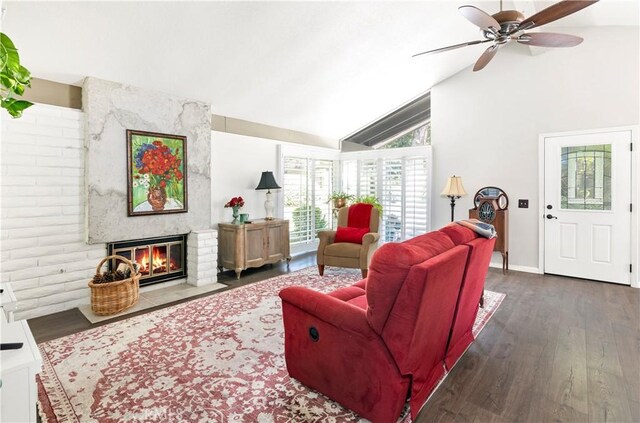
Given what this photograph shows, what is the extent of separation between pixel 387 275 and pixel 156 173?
11.8ft

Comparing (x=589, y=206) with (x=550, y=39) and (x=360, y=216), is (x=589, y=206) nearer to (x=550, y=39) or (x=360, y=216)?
(x=550, y=39)

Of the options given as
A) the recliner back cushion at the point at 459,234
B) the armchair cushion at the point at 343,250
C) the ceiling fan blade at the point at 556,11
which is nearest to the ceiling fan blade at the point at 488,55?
the ceiling fan blade at the point at 556,11

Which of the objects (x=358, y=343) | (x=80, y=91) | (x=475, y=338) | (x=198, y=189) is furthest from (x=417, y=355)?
(x=80, y=91)

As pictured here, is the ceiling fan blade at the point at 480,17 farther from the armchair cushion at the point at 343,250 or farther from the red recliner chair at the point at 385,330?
the armchair cushion at the point at 343,250

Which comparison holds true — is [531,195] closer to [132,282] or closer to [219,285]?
[219,285]

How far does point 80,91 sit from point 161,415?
11.6 feet

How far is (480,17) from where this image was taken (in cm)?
249

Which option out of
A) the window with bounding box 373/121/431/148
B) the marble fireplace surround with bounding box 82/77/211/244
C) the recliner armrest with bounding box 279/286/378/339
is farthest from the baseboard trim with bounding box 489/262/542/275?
the marble fireplace surround with bounding box 82/77/211/244

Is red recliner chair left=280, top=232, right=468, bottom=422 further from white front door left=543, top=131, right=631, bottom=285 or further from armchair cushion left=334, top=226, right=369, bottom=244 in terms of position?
white front door left=543, top=131, right=631, bottom=285

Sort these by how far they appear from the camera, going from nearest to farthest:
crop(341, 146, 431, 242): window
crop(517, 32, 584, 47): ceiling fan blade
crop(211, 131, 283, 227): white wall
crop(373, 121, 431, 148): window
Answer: crop(517, 32, 584, 47): ceiling fan blade, crop(211, 131, 283, 227): white wall, crop(341, 146, 431, 242): window, crop(373, 121, 431, 148): window

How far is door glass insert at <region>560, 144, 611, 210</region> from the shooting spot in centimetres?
455

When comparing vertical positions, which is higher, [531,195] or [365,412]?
[531,195]

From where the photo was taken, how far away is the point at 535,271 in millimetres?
5137

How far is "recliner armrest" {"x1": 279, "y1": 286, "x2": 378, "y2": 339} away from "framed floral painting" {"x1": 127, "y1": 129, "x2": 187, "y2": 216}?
110 inches
